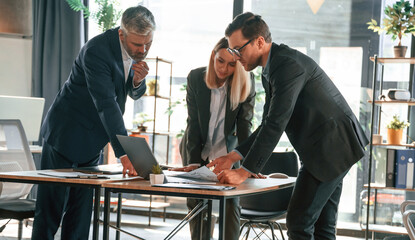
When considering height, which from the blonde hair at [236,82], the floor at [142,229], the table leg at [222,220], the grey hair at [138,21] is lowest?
the floor at [142,229]

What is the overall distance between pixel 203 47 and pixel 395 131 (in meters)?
2.31

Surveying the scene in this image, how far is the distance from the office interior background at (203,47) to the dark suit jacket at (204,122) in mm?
2302

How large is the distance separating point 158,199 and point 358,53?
267 centimetres

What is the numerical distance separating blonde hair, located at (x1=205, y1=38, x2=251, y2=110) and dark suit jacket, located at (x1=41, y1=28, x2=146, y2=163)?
523mm

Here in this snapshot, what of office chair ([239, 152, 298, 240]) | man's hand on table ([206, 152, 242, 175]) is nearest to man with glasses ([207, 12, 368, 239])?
man's hand on table ([206, 152, 242, 175])

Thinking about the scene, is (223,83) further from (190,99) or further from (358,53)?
(358,53)

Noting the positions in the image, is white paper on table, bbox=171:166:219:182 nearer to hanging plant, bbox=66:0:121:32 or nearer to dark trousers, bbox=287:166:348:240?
dark trousers, bbox=287:166:348:240

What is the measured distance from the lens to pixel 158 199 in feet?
19.8

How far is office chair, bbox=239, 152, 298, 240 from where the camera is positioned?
362cm

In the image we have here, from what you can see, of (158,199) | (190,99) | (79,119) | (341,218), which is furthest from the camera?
(158,199)

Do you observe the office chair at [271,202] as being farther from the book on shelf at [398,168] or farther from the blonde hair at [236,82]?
the book on shelf at [398,168]

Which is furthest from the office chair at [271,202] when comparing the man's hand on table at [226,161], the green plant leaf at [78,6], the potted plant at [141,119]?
the green plant leaf at [78,6]

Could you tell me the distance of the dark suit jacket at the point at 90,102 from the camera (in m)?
2.57

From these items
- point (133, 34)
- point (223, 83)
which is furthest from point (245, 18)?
point (223, 83)
